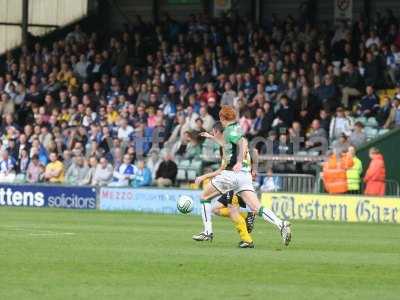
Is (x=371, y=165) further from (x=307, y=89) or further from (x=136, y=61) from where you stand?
(x=136, y=61)

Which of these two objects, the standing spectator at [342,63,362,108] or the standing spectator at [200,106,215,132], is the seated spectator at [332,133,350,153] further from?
the standing spectator at [200,106,215,132]

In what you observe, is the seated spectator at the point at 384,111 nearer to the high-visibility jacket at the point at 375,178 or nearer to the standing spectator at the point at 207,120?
the high-visibility jacket at the point at 375,178

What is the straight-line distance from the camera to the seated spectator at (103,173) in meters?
33.8

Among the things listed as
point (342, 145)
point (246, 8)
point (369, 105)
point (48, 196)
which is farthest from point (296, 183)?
point (246, 8)

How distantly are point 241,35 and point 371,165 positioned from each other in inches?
371

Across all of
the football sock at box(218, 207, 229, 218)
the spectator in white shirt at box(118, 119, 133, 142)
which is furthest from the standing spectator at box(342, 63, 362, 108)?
the football sock at box(218, 207, 229, 218)

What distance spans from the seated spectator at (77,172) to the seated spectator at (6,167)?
2.03 m

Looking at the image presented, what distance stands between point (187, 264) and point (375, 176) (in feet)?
51.0

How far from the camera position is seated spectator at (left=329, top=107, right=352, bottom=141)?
3102 cm

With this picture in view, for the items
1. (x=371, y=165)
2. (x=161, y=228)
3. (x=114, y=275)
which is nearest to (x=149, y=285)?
(x=114, y=275)

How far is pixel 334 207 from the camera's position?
29.2 metres

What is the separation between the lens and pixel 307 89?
107 feet

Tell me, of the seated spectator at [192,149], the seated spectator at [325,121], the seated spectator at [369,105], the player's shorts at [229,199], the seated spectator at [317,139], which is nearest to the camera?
the player's shorts at [229,199]

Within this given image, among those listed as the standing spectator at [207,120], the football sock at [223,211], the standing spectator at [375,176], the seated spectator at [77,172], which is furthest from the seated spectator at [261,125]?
the football sock at [223,211]
